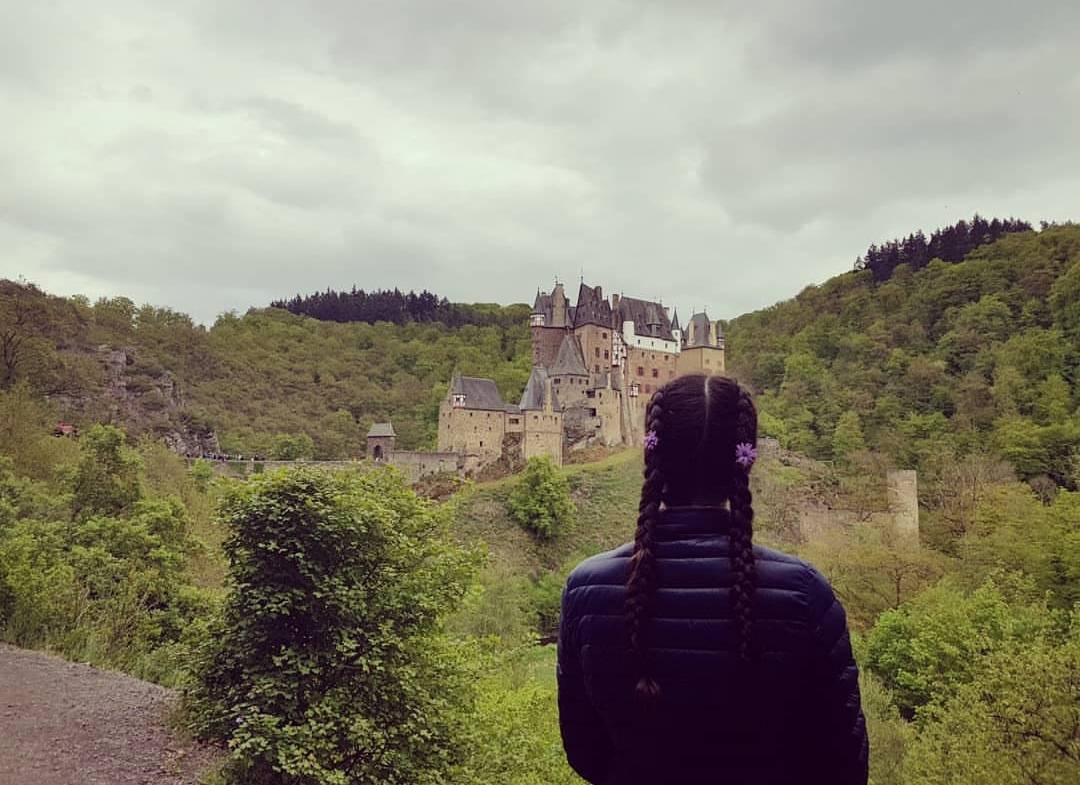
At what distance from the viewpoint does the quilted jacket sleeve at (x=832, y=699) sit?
2.16 meters

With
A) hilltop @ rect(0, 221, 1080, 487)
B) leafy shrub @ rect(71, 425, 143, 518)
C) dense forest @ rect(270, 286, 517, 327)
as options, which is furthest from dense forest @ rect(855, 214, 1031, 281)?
leafy shrub @ rect(71, 425, 143, 518)

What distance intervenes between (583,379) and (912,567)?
3283 cm

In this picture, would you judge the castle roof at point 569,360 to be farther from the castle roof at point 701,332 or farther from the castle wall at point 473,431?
the castle roof at point 701,332

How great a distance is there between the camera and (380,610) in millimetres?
11484

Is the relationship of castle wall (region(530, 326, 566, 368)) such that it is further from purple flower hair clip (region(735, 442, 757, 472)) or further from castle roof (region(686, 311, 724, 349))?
purple flower hair clip (region(735, 442, 757, 472))

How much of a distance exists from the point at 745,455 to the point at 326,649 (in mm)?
9768

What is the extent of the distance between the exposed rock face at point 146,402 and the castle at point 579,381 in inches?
816

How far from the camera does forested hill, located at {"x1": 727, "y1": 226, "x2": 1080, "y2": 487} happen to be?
5247 cm

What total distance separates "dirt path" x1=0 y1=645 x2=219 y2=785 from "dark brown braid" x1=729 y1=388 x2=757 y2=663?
1065cm

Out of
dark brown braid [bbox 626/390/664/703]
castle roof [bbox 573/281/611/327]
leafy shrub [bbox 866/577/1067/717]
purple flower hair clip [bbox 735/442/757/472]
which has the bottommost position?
leafy shrub [bbox 866/577/1067/717]

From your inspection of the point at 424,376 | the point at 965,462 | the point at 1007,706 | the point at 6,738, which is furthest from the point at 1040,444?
the point at 424,376

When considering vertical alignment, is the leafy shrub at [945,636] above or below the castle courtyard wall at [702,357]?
below

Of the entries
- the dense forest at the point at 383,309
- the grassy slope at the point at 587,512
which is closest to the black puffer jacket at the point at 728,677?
the grassy slope at the point at 587,512

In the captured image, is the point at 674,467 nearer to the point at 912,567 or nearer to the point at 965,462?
the point at 912,567
